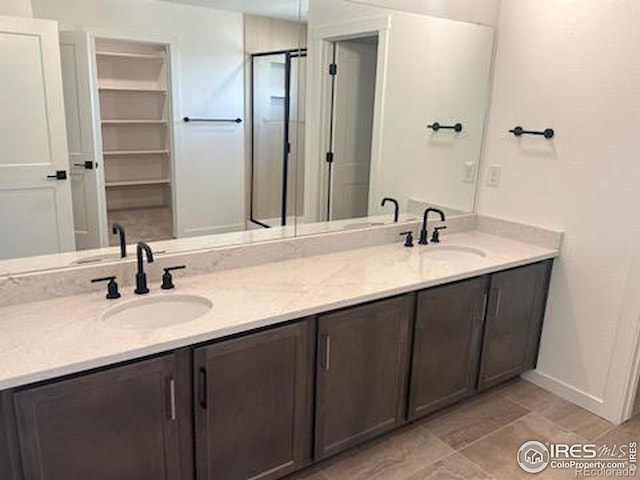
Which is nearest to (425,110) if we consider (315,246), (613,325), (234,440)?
(315,246)

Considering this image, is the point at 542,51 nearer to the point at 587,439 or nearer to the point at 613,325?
the point at 613,325

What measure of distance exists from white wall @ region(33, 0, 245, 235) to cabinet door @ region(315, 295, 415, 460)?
0.77m

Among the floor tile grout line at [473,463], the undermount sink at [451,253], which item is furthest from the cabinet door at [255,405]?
the undermount sink at [451,253]

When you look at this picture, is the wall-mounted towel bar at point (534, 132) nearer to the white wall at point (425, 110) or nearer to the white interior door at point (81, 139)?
the white wall at point (425, 110)

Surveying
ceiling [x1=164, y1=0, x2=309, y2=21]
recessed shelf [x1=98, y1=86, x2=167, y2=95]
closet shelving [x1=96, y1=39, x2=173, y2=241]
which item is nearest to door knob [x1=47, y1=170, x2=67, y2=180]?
closet shelving [x1=96, y1=39, x2=173, y2=241]

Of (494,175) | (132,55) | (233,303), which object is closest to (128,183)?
(132,55)

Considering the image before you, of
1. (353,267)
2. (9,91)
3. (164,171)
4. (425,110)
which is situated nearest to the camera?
(9,91)

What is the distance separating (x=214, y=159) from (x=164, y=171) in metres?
0.24

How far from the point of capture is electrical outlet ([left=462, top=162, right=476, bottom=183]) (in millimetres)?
3107

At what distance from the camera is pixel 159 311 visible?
6.25ft

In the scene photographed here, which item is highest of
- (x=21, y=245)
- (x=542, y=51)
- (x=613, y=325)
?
(x=542, y=51)

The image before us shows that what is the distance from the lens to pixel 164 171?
2.17 metres

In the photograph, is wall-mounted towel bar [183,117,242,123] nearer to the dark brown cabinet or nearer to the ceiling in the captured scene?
the ceiling

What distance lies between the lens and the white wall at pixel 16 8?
170 cm
